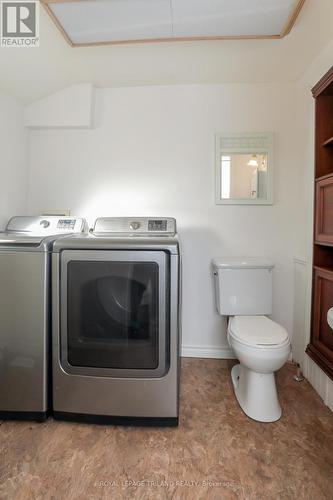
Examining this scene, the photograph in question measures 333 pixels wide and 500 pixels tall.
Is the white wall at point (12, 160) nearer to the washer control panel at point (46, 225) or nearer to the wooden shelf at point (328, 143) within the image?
the washer control panel at point (46, 225)

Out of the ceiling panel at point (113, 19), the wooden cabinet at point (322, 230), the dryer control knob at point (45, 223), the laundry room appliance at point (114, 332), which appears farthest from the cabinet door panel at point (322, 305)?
the dryer control knob at point (45, 223)

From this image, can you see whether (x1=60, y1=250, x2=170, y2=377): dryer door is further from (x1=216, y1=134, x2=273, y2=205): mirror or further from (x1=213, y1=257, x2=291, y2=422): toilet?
(x1=216, y1=134, x2=273, y2=205): mirror

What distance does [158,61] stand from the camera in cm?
175

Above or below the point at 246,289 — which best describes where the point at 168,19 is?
above

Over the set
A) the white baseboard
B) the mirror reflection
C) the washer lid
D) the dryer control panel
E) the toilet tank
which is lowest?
the white baseboard

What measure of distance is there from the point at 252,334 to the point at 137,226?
1.08 metres

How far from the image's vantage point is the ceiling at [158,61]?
155 cm

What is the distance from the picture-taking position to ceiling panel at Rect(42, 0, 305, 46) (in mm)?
1285

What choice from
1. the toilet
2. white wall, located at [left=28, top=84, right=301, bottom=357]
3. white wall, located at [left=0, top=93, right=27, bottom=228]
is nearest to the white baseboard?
white wall, located at [left=28, top=84, right=301, bottom=357]

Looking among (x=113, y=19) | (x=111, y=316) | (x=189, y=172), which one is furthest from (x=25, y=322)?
(x=113, y=19)

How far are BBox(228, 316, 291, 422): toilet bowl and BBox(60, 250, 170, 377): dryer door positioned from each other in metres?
0.47

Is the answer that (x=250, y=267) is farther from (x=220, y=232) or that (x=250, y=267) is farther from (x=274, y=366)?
(x=274, y=366)

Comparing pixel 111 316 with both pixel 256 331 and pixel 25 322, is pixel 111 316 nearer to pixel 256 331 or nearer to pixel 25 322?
pixel 25 322

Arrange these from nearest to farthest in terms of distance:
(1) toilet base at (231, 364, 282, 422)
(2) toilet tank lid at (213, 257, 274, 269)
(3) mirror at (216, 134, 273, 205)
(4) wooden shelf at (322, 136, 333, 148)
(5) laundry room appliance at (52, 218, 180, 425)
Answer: (5) laundry room appliance at (52, 218, 180, 425) → (1) toilet base at (231, 364, 282, 422) → (4) wooden shelf at (322, 136, 333, 148) → (2) toilet tank lid at (213, 257, 274, 269) → (3) mirror at (216, 134, 273, 205)
